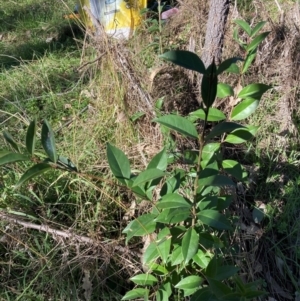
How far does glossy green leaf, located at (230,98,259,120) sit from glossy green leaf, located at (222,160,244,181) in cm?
19

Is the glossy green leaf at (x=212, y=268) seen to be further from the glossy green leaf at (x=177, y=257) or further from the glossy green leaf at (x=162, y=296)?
the glossy green leaf at (x=162, y=296)

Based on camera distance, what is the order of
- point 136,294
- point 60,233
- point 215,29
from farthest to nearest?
point 215,29
point 60,233
point 136,294

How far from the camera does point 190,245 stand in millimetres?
1299

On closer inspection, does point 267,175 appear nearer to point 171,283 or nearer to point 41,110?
point 171,283

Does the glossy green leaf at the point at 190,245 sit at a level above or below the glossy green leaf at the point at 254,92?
below

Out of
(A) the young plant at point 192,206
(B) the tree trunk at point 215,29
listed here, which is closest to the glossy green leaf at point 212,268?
(A) the young plant at point 192,206

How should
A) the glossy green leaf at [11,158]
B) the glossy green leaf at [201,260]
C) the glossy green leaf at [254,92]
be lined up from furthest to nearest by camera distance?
the glossy green leaf at [201,260] < the glossy green leaf at [254,92] < the glossy green leaf at [11,158]

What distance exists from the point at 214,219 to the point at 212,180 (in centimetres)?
12

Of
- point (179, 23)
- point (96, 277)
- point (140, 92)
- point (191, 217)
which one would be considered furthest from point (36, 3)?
point (191, 217)

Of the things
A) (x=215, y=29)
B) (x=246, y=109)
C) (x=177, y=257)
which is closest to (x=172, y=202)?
(x=177, y=257)

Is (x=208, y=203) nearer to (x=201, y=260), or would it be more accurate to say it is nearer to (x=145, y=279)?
(x=201, y=260)

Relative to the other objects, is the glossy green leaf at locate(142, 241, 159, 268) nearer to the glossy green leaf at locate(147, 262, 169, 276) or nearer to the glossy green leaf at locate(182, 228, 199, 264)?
the glossy green leaf at locate(147, 262, 169, 276)

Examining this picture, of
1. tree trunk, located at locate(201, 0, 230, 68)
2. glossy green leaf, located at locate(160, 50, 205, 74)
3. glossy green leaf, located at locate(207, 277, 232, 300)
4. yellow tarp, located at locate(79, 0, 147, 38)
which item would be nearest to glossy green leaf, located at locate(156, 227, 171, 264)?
glossy green leaf, located at locate(207, 277, 232, 300)

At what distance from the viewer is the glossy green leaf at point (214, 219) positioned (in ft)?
4.11
